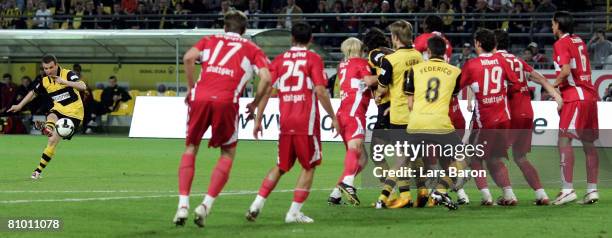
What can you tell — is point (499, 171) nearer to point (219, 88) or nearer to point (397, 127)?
point (397, 127)

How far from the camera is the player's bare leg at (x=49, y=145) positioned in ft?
59.8

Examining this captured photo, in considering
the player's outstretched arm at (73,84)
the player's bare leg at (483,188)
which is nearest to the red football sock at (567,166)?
the player's bare leg at (483,188)

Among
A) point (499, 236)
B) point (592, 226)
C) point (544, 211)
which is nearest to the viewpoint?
point (499, 236)

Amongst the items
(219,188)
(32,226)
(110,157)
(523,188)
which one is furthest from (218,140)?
(110,157)

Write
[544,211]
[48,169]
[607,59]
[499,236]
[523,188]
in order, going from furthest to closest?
1. [607,59]
2. [48,169]
3. [523,188]
4. [544,211]
5. [499,236]

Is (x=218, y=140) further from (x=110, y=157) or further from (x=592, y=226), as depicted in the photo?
(x=110, y=157)

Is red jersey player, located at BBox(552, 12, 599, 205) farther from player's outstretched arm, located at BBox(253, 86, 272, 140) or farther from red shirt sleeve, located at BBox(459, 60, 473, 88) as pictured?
player's outstretched arm, located at BBox(253, 86, 272, 140)

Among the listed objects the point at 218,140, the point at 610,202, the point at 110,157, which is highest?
the point at 218,140

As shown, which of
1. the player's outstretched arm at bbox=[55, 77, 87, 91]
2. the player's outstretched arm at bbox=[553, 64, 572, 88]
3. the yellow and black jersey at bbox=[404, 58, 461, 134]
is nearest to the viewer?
the yellow and black jersey at bbox=[404, 58, 461, 134]

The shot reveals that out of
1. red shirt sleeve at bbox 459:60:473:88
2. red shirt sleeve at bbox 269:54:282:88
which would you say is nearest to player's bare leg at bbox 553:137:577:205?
red shirt sleeve at bbox 459:60:473:88

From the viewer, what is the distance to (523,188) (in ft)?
54.5

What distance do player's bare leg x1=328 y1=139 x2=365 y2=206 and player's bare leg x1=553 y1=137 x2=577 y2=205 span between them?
241 cm

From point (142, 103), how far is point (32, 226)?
18.7 meters

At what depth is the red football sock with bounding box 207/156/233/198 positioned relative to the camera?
38.2ft
